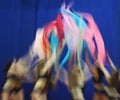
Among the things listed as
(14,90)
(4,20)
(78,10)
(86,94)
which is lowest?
(86,94)

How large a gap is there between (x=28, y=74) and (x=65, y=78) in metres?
0.15

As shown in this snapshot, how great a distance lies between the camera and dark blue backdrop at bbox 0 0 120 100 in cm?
130

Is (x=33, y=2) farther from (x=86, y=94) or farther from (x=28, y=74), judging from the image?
(x=86, y=94)

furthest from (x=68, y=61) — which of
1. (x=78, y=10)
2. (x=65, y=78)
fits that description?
(x=78, y=10)

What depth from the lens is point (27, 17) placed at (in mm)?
1324

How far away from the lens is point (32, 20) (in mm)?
1323

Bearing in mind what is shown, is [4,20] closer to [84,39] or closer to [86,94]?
[84,39]

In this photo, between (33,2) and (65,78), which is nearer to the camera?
(65,78)

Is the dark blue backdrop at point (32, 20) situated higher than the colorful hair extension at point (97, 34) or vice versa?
the dark blue backdrop at point (32, 20)

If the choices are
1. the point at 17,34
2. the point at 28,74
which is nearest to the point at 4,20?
the point at 17,34

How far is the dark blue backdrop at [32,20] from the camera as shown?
1300 millimetres

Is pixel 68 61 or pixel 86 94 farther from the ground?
pixel 68 61

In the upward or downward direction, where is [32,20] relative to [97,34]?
upward

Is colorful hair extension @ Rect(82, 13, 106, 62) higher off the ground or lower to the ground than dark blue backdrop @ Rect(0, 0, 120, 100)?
lower
